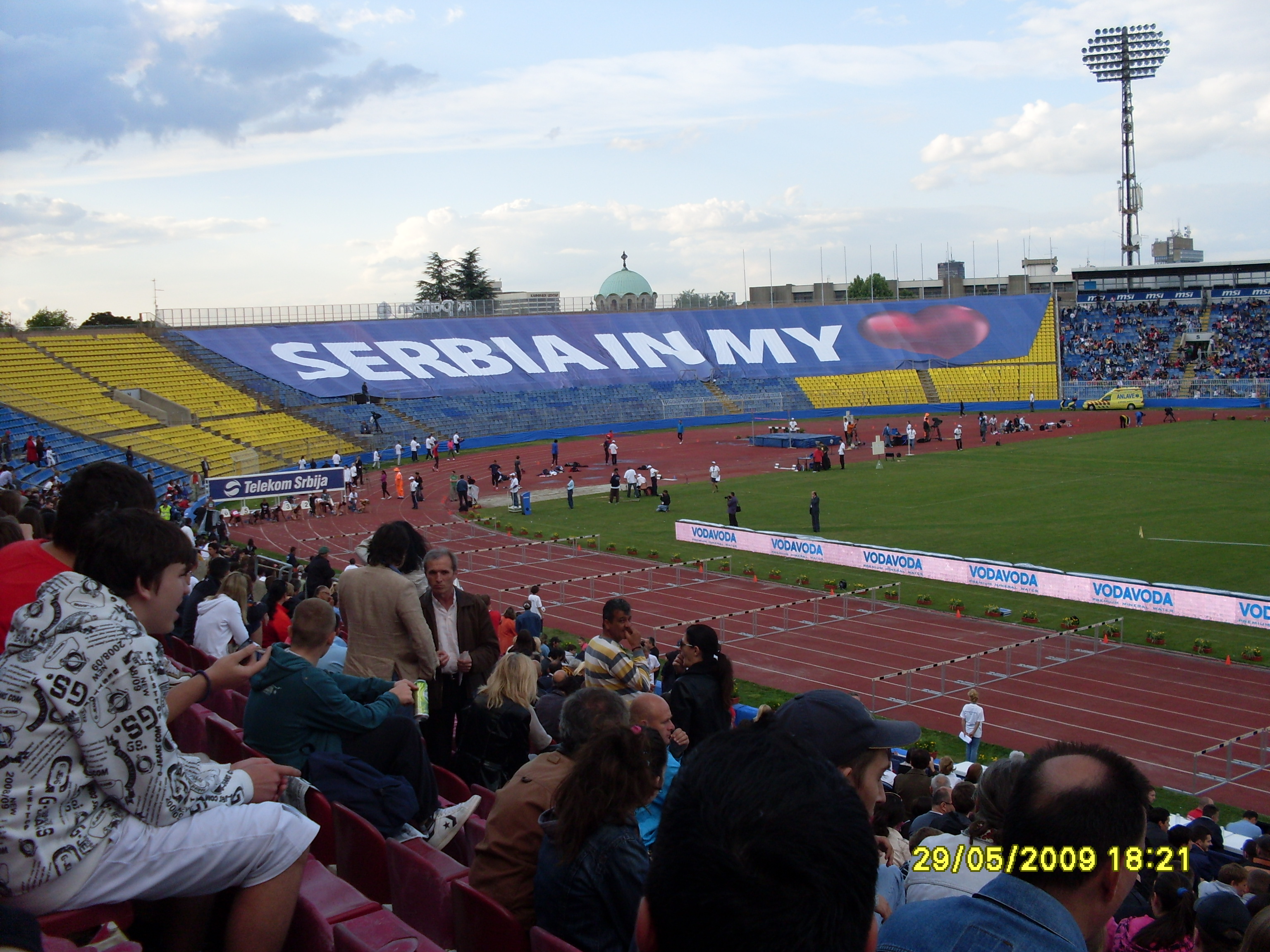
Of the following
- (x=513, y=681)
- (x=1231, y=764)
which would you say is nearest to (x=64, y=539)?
(x=513, y=681)

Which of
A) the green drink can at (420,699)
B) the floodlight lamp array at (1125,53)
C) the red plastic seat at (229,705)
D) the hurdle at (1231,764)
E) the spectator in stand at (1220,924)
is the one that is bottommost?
the hurdle at (1231,764)

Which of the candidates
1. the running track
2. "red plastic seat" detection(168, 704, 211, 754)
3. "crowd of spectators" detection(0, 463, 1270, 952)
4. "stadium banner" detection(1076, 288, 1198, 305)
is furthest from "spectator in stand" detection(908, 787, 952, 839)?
"stadium banner" detection(1076, 288, 1198, 305)

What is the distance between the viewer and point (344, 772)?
5336 millimetres

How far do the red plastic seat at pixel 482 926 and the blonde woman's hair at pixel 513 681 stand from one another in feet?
6.88

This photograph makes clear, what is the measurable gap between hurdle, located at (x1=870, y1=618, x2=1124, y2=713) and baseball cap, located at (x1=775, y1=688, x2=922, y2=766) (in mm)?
12845

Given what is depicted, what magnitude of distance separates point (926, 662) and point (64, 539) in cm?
1672

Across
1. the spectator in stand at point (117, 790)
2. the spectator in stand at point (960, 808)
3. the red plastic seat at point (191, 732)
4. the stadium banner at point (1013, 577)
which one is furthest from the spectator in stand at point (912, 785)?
the stadium banner at point (1013, 577)

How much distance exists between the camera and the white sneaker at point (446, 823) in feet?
18.2

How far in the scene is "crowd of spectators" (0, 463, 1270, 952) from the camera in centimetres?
195

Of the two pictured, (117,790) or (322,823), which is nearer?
(117,790)

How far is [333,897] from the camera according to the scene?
4.30 metres

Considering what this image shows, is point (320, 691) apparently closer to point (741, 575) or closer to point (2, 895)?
point (2, 895)

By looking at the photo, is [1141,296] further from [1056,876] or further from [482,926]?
[1056,876]

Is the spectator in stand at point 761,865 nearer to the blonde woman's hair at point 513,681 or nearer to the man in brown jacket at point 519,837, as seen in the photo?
the man in brown jacket at point 519,837
